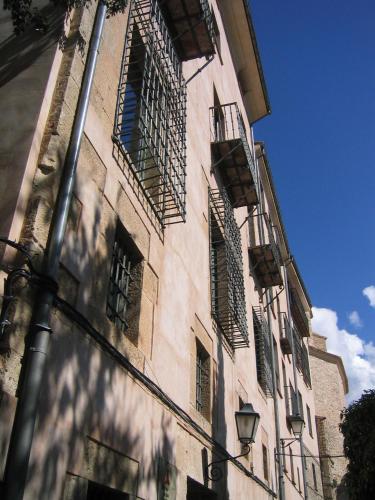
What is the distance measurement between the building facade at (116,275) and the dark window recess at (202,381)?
0.04m

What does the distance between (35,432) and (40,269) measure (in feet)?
3.77

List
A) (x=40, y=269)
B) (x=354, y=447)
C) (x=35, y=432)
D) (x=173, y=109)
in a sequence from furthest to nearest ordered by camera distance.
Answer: (x=354, y=447), (x=173, y=109), (x=40, y=269), (x=35, y=432)

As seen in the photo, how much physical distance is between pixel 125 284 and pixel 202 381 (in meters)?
3.21

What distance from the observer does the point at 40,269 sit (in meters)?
3.92

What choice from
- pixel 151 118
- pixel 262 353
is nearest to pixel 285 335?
pixel 262 353

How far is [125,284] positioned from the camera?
5934 mm

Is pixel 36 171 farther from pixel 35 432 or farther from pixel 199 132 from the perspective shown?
pixel 199 132

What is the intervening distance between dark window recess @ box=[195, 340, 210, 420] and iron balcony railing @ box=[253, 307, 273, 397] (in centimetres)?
580

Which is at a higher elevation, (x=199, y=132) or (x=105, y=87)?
(x=199, y=132)

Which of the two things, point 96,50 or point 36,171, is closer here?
point 36,171

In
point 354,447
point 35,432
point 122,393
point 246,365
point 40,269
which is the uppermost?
point 246,365

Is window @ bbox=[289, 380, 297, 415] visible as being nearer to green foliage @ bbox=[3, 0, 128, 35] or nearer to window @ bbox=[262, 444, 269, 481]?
window @ bbox=[262, 444, 269, 481]

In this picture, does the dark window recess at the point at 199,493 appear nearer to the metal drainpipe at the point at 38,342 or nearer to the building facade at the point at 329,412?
the metal drainpipe at the point at 38,342

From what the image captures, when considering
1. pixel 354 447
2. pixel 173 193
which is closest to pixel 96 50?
pixel 173 193
